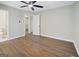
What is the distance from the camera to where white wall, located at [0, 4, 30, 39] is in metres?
5.58

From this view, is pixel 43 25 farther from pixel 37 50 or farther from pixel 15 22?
pixel 37 50

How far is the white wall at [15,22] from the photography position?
5.58 m

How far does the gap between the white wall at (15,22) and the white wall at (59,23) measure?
5.71ft

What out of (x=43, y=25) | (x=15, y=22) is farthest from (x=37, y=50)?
(x=43, y=25)

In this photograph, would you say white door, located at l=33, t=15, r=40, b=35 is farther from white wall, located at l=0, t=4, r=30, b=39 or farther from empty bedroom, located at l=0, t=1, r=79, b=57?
white wall, located at l=0, t=4, r=30, b=39

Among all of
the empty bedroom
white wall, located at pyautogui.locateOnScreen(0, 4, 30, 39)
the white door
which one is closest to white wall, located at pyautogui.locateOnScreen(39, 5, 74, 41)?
the empty bedroom

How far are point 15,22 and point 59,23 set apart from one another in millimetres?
3020

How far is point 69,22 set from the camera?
5.09 meters

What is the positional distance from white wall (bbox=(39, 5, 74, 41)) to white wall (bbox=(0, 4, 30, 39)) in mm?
1741

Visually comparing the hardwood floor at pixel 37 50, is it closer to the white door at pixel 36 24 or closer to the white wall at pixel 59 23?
the white wall at pixel 59 23

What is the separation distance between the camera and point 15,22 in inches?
240

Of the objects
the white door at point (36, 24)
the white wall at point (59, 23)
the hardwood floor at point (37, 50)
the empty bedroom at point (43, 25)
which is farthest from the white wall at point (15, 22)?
the white wall at point (59, 23)

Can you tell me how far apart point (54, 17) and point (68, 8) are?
127 cm

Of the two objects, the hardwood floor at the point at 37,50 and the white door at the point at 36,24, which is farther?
the white door at the point at 36,24
